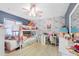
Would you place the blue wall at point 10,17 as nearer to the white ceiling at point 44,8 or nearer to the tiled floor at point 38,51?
the white ceiling at point 44,8

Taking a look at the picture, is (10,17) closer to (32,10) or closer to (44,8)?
(32,10)

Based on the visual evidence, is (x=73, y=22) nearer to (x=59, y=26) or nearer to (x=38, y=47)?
(x=59, y=26)

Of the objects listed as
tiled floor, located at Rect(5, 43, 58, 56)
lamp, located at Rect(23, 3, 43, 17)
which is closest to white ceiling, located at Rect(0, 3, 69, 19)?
lamp, located at Rect(23, 3, 43, 17)

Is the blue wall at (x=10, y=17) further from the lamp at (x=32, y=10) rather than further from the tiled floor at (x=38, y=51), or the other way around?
the tiled floor at (x=38, y=51)

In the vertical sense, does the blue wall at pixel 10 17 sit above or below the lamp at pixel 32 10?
below

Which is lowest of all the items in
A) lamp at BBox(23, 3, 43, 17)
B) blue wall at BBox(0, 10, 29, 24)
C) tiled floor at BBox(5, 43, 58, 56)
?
tiled floor at BBox(5, 43, 58, 56)

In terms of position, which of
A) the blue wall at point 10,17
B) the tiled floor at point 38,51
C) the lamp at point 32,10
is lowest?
the tiled floor at point 38,51

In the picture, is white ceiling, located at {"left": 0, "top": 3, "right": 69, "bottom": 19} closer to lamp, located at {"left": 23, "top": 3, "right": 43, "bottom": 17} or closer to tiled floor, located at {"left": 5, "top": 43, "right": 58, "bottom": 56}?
lamp, located at {"left": 23, "top": 3, "right": 43, "bottom": 17}

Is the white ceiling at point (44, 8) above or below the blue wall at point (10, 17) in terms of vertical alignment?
above

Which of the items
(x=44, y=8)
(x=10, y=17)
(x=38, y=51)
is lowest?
(x=38, y=51)

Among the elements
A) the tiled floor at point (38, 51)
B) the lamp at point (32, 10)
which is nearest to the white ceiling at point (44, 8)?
the lamp at point (32, 10)

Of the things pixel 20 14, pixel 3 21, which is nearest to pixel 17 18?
pixel 20 14

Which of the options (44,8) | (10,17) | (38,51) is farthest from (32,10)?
(38,51)

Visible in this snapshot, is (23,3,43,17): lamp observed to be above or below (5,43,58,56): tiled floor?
above
